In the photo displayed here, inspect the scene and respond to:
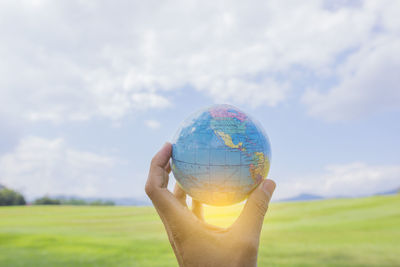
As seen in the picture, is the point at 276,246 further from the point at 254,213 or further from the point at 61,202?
the point at 61,202

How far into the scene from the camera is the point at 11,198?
4241cm

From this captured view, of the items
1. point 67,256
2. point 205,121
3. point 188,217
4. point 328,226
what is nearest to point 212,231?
point 188,217

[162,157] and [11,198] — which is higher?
[11,198]

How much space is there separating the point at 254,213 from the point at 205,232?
19.4 inches

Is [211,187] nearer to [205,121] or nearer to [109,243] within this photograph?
[205,121]

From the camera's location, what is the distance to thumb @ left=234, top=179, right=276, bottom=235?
2.82 m

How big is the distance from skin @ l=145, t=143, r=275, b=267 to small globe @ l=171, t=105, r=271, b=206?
0.52 metres

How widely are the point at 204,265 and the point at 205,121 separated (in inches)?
62.0

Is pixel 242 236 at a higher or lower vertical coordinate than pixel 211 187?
lower

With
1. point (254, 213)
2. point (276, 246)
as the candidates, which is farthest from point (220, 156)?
point (276, 246)

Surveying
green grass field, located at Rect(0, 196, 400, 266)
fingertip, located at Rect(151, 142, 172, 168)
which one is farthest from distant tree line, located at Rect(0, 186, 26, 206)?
fingertip, located at Rect(151, 142, 172, 168)

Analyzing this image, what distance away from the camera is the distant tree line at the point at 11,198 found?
42094 mm

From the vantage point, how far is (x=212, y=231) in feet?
9.16

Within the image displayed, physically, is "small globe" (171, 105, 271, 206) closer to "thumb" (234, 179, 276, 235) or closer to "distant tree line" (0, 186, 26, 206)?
"thumb" (234, 179, 276, 235)
